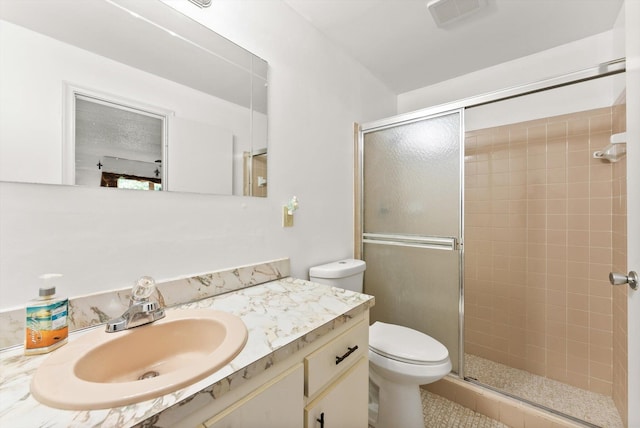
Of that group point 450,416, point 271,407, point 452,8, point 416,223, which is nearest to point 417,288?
point 416,223

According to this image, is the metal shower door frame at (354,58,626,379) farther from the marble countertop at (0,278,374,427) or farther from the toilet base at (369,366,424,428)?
the marble countertop at (0,278,374,427)

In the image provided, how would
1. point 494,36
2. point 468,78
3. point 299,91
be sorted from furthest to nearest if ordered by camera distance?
point 468,78 < point 494,36 < point 299,91

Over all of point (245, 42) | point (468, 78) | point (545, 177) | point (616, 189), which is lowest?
point (616, 189)

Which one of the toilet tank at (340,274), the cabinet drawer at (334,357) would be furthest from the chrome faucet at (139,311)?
the toilet tank at (340,274)

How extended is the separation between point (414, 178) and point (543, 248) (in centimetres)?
109

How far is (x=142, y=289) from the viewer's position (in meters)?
0.83

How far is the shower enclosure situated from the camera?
157 cm

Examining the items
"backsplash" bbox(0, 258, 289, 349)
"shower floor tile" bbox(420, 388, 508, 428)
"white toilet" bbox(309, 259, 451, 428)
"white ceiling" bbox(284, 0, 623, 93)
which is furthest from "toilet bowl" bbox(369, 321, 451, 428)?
"white ceiling" bbox(284, 0, 623, 93)

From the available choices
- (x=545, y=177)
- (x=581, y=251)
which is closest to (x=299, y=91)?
(x=545, y=177)

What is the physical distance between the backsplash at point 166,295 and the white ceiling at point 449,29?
146 cm

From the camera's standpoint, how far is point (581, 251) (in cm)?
171

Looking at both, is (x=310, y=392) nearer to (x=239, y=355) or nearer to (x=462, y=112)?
(x=239, y=355)

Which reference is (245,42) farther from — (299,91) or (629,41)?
(629,41)

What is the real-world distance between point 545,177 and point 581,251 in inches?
21.2
